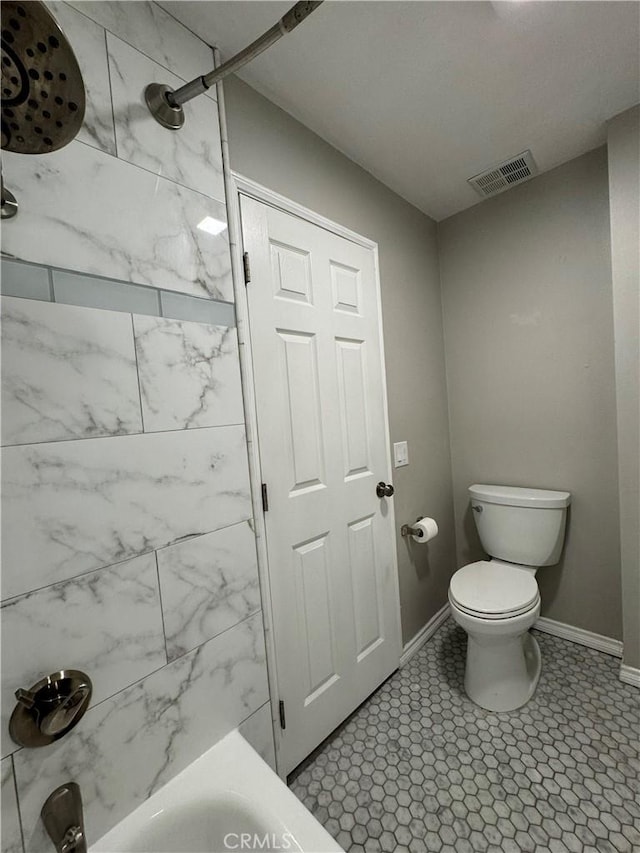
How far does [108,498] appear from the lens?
811 mm

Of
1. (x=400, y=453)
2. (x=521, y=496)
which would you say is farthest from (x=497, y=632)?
(x=400, y=453)

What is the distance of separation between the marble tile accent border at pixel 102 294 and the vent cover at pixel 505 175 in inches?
62.2

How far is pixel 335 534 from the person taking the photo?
1.43m

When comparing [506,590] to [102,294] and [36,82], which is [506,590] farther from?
[36,82]

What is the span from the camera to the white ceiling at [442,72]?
102cm

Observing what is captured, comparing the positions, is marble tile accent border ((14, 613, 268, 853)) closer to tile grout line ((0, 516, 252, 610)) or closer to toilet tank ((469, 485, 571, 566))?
tile grout line ((0, 516, 252, 610))

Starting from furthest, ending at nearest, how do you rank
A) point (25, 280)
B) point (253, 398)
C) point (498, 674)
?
point (498, 674) < point (253, 398) < point (25, 280)

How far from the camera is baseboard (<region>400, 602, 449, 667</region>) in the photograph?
1.78 meters

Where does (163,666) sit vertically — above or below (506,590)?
above

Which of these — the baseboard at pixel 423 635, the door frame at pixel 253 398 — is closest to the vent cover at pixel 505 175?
the door frame at pixel 253 398

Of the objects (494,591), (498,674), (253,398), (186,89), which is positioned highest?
(186,89)

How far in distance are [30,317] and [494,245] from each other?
2.15 m

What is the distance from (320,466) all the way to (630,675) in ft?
5.48

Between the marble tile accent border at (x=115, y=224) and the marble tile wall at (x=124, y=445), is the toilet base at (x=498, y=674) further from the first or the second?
the marble tile accent border at (x=115, y=224)
